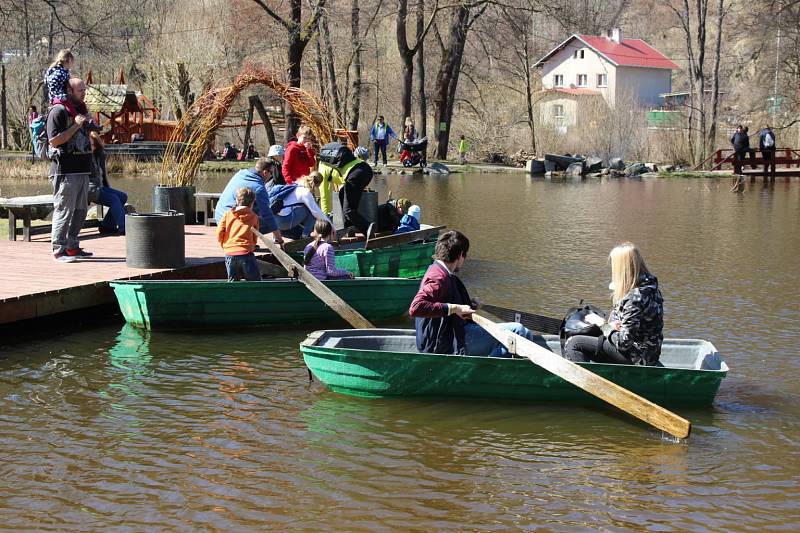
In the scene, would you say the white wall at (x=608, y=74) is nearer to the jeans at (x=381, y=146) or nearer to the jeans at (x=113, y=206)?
the jeans at (x=381, y=146)

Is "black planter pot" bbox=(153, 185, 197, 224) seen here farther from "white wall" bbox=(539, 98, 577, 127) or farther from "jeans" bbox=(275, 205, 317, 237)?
"white wall" bbox=(539, 98, 577, 127)

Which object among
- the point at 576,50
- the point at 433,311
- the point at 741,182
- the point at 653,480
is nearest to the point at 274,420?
the point at 433,311

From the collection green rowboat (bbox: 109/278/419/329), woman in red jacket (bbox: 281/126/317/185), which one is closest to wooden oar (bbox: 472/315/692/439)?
green rowboat (bbox: 109/278/419/329)

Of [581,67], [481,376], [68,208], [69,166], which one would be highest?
[581,67]

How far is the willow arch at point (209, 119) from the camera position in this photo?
55.1 ft

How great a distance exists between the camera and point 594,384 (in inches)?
310

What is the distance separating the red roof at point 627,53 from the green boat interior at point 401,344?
6996cm

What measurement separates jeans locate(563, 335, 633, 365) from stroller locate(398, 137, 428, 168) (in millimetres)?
32729

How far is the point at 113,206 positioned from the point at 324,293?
5.74m

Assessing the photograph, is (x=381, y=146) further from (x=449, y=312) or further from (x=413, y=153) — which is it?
(x=449, y=312)

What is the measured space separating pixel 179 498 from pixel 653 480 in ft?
10.2

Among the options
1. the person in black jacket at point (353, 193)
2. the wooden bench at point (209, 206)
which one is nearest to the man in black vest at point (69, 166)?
the person in black jacket at point (353, 193)

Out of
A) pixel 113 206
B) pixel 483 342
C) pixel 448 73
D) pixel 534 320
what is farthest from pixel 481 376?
pixel 448 73

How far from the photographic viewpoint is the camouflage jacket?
7.92 metres
